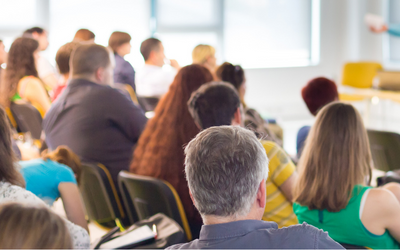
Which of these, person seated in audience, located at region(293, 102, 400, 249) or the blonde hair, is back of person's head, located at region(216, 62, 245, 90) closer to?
person seated in audience, located at region(293, 102, 400, 249)

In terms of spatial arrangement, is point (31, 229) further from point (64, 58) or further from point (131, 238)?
point (64, 58)

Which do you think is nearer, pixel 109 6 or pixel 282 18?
pixel 109 6

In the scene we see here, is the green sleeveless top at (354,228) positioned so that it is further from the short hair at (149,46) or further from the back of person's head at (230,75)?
the short hair at (149,46)

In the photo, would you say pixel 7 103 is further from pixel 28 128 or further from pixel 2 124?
pixel 2 124

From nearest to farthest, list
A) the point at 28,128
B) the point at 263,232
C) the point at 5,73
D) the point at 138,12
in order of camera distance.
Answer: the point at 263,232, the point at 28,128, the point at 5,73, the point at 138,12

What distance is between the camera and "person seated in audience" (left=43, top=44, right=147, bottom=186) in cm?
261

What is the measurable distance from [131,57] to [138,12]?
71 centimetres

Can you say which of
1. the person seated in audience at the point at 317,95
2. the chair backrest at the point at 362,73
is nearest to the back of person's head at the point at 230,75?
the person seated in audience at the point at 317,95

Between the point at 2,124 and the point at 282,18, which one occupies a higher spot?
the point at 282,18

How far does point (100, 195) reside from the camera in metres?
2.46

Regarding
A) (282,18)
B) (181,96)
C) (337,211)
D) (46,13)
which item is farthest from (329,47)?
(337,211)

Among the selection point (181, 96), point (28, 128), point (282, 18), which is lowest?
point (28, 128)

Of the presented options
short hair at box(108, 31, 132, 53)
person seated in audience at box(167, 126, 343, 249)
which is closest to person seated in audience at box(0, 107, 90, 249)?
person seated in audience at box(167, 126, 343, 249)

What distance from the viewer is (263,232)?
36.7 inches
